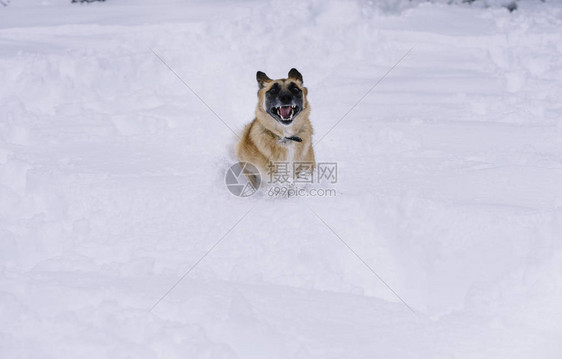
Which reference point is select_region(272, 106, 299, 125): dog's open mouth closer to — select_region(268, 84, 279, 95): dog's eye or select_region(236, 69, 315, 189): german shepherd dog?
select_region(236, 69, 315, 189): german shepherd dog

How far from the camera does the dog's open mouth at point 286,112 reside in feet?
14.4

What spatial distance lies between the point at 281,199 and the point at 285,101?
29.4 inches

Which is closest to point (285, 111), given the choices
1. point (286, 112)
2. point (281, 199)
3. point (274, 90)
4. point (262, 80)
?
point (286, 112)

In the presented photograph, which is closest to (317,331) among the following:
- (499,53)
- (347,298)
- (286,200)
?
(347,298)

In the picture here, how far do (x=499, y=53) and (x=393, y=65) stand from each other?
1.36 m

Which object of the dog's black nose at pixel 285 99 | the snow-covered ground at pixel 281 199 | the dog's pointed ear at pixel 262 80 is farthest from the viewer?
the dog's pointed ear at pixel 262 80

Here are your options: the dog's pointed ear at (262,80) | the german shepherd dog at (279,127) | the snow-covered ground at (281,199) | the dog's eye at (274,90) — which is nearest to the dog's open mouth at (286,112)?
the german shepherd dog at (279,127)

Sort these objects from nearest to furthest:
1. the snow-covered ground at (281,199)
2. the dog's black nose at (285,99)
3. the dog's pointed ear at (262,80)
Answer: the snow-covered ground at (281,199) < the dog's black nose at (285,99) < the dog's pointed ear at (262,80)

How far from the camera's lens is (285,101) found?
14.3 ft

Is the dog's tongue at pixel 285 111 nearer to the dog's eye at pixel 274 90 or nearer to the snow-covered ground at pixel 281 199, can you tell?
the dog's eye at pixel 274 90

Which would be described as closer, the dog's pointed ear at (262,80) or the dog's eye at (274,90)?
the dog's eye at (274,90)

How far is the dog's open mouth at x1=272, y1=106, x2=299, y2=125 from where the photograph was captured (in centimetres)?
440

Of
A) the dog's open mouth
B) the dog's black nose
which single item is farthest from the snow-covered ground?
the dog's black nose

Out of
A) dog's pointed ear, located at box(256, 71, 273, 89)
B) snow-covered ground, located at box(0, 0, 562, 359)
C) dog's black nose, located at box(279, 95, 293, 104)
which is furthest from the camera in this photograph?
dog's pointed ear, located at box(256, 71, 273, 89)
